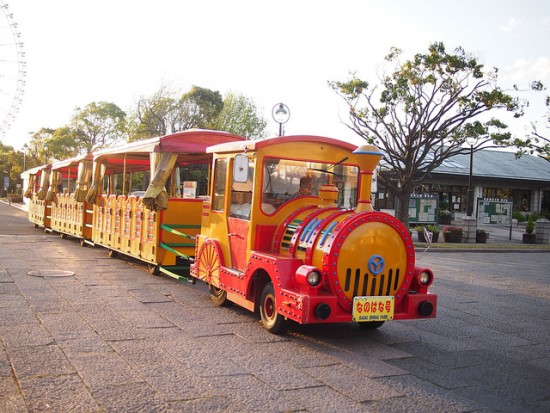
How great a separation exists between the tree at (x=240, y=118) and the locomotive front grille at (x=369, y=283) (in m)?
40.9

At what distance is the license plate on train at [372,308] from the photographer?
19.9ft

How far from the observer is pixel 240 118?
47750mm

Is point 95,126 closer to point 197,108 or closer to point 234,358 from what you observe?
point 197,108

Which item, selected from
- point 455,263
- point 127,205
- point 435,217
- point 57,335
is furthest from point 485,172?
point 57,335

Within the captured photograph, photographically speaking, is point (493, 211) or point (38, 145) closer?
point (493, 211)

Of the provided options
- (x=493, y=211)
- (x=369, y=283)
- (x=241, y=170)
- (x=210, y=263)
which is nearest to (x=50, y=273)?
(x=210, y=263)

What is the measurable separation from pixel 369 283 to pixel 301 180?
5.93 feet

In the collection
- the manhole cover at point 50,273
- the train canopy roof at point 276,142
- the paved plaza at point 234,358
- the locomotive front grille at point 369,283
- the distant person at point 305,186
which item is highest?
the train canopy roof at point 276,142

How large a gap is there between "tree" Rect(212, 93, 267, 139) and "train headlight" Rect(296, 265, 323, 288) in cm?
4113

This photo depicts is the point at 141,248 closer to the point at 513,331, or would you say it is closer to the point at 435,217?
the point at 513,331

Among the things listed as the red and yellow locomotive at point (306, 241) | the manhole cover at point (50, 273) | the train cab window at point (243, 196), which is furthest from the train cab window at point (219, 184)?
the manhole cover at point (50, 273)

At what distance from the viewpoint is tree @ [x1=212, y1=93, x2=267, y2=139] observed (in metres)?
47.1

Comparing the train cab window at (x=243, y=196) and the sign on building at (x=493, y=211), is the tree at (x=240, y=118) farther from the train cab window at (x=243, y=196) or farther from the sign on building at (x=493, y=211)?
the train cab window at (x=243, y=196)

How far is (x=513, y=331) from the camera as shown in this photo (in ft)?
24.6
